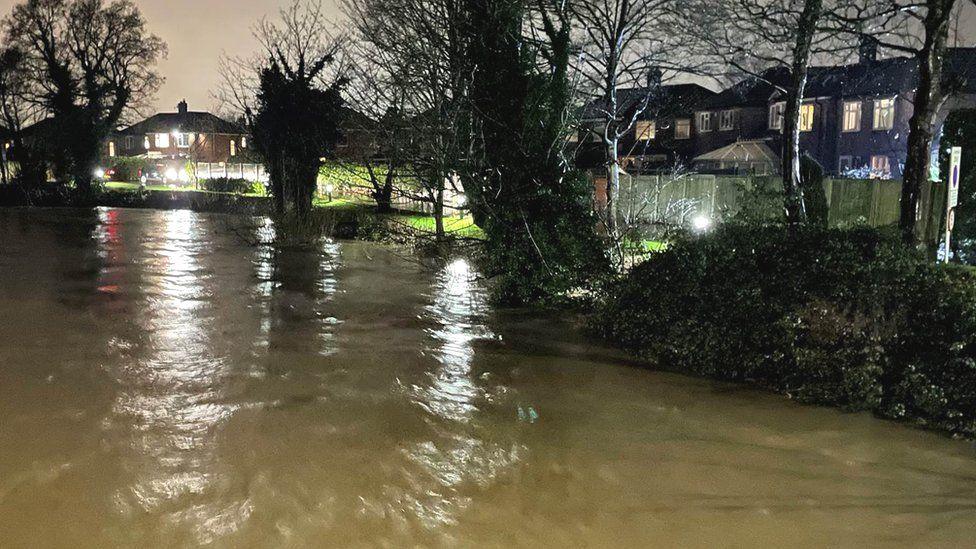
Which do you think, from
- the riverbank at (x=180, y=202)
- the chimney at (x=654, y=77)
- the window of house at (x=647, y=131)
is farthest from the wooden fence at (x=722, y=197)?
the riverbank at (x=180, y=202)

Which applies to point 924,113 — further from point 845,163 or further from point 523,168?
point 845,163

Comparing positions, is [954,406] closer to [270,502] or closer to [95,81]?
[270,502]

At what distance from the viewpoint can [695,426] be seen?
23.3 ft

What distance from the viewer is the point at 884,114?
37.7 meters

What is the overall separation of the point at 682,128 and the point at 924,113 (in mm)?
39828

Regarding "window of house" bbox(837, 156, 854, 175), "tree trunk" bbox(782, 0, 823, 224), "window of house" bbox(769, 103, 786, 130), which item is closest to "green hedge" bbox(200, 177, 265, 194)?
"window of house" bbox(769, 103, 786, 130)

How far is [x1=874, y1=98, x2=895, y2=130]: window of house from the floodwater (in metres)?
33.8

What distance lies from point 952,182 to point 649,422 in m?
6.71

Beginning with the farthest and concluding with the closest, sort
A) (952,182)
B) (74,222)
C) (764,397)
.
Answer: (74,222)
(952,182)
(764,397)

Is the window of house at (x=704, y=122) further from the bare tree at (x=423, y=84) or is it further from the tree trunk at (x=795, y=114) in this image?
the bare tree at (x=423, y=84)

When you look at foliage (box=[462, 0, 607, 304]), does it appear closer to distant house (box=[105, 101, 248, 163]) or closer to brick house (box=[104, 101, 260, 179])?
brick house (box=[104, 101, 260, 179])

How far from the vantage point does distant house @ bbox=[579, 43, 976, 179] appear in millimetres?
35625

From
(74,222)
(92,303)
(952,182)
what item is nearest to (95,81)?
(74,222)

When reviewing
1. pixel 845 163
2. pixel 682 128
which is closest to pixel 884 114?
pixel 845 163
